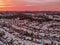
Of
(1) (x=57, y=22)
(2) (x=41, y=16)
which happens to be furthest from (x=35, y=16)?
(1) (x=57, y=22)

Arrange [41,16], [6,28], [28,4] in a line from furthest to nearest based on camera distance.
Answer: [28,4] < [41,16] < [6,28]

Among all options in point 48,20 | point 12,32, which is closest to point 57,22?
point 48,20

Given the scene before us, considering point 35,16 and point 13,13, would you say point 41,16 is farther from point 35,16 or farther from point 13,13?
point 13,13

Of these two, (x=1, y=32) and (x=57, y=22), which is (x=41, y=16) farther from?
(x=1, y=32)

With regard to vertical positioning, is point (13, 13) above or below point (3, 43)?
above

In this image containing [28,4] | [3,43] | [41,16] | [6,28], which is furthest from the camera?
[28,4]

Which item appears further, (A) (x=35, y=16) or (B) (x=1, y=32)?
(A) (x=35, y=16)
